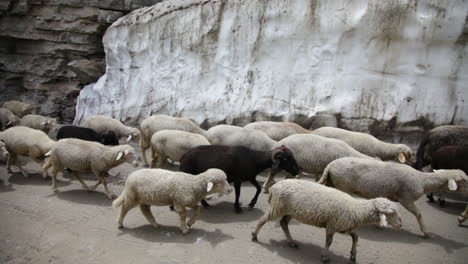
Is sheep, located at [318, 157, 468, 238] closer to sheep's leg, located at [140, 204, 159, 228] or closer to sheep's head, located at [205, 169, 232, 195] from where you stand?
sheep's head, located at [205, 169, 232, 195]

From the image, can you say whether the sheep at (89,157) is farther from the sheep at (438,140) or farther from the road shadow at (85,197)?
the sheep at (438,140)

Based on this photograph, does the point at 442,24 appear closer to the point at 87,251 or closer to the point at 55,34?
the point at 87,251

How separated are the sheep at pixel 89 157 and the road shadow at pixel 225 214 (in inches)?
66.0

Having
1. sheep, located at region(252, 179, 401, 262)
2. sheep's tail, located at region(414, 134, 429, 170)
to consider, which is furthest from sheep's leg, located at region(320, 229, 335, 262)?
sheep's tail, located at region(414, 134, 429, 170)

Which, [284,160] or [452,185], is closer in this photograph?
[452,185]

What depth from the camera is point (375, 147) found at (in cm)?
809

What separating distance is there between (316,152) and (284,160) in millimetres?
825

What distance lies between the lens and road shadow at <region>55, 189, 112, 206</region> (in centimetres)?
717

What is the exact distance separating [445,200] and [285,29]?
5565mm

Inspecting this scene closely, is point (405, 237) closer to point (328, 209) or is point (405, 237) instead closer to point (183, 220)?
point (328, 209)

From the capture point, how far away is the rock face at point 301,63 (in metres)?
8.91

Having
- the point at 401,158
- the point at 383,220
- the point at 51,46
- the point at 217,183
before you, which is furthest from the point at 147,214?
the point at 51,46

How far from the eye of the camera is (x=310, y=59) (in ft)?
32.7

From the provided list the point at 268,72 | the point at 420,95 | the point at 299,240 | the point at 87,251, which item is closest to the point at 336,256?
the point at 299,240
